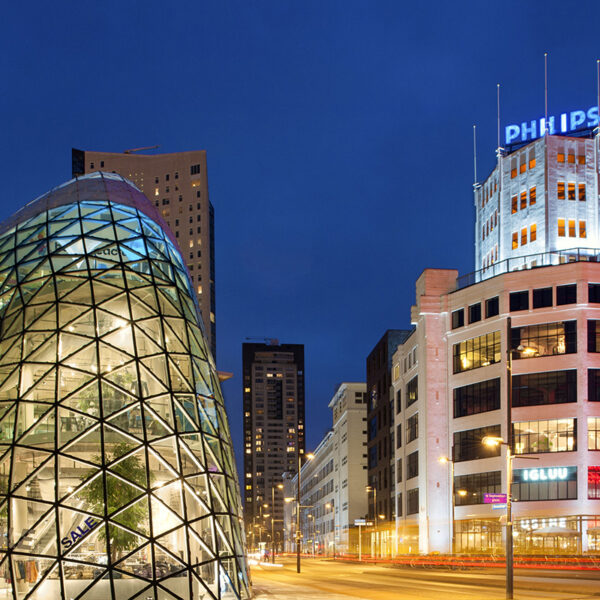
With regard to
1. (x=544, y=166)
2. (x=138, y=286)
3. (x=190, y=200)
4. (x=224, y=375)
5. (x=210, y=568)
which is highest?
(x=190, y=200)

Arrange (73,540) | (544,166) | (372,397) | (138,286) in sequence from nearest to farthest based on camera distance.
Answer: (73,540)
(138,286)
(544,166)
(372,397)

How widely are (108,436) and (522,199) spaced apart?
8057 cm

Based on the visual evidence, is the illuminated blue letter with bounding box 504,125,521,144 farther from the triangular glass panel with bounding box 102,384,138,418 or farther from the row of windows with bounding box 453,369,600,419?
the triangular glass panel with bounding box 102,384,138,418

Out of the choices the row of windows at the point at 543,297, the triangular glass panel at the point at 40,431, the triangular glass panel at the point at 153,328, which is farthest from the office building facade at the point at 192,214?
the triangular glass panel at the point at 40,431

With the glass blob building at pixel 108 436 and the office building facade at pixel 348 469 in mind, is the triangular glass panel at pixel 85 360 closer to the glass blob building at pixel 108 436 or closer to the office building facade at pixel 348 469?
the glass blob building at pixel 108 436

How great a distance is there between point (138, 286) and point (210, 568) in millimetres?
12212

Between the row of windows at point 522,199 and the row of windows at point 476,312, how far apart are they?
61.9 ft

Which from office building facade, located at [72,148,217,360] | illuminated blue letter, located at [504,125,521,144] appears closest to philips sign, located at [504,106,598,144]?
illuminated blue letter, located at [504,125,521,144]

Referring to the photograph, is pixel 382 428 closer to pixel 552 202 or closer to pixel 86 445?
pixel 552 202

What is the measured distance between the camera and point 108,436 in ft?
92.6

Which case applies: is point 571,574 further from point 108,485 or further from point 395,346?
point 395,346

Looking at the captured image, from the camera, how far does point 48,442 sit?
89.9 ft

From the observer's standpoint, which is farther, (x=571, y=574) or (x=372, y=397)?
(x=372, y=397)

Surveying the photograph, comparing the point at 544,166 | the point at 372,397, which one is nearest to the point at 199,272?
the point at 372,397
